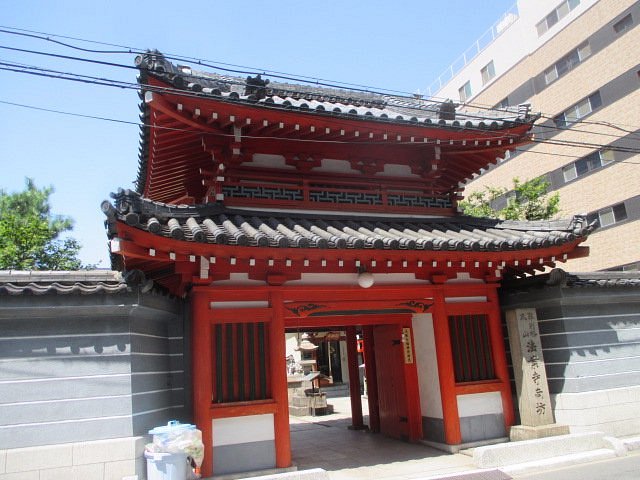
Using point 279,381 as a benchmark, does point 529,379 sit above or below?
below

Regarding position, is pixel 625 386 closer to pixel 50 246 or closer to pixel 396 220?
pixel 396 220

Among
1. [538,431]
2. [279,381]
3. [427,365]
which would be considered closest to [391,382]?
[427,365]

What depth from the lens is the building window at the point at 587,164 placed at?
2681 cm

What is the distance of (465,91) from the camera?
129 ft

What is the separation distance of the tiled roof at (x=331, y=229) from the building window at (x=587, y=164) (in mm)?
19842

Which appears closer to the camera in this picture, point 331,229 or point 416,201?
point 331,229

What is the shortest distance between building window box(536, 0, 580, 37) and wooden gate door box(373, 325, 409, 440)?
28142mm

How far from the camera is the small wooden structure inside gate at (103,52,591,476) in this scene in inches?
308

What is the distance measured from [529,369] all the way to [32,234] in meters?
22.4

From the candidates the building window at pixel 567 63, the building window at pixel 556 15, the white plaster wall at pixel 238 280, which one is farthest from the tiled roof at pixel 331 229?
the building window at pixel 556 15

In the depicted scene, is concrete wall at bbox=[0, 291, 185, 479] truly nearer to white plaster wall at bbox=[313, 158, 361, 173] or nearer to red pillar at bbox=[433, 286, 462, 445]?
→ white plaster wall at bbox=[313, 158, 361, 173]

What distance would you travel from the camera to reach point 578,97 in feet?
92.6

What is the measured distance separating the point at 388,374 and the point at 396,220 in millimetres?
3591

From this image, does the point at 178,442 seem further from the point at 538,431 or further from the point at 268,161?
the point at 538,431
